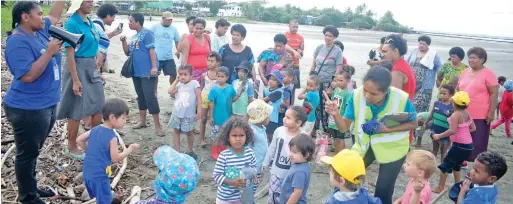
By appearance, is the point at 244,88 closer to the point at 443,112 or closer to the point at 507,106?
the point at 443,112

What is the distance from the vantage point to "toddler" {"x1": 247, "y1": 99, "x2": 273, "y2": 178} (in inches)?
168

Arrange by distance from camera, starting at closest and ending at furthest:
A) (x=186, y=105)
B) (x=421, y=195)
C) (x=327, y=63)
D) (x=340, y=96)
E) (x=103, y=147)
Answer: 1. (x=421, y=195)
2. (x=103, y=147)
3. (x=186, y=105)
4. (x=340, y=96)
5. (x=327, y=63)

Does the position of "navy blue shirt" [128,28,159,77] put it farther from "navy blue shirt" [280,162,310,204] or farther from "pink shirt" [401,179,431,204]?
"pink shirt" [401,179,431,204]

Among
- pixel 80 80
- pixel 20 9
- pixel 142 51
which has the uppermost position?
pixel 20 9

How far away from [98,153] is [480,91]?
4626 millimetres

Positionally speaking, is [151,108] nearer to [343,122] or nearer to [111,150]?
[111,150]

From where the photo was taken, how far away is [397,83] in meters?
4.42

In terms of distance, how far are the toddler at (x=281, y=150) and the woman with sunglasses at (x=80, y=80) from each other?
7.56 feet

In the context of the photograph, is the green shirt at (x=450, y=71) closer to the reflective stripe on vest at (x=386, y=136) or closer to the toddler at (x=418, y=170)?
the reflective stripe on vest at (x=386, y=136)

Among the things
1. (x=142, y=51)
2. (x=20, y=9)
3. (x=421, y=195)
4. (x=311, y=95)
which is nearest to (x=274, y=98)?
(x=311, y=95)

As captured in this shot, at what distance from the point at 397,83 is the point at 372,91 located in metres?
1.00

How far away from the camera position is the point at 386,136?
12.3 ft

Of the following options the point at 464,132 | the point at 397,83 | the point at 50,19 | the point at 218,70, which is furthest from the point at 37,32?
the point at 464,132

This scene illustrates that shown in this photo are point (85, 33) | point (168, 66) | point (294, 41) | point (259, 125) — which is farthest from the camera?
point (294, 41)
